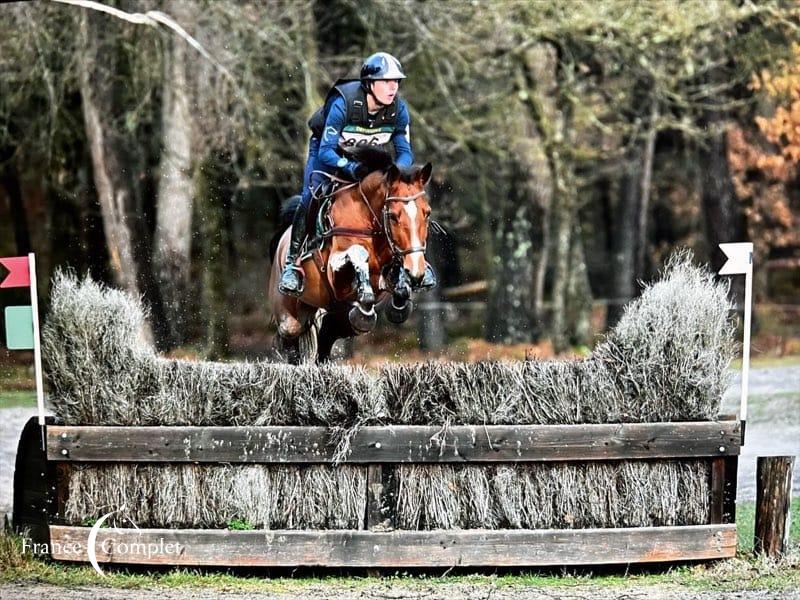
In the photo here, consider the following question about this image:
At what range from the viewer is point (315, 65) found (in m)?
19.1

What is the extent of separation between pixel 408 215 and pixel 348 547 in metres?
2.44

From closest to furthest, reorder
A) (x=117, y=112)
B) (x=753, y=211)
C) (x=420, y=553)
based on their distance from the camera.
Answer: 1. (x=420, y=553)
2. (x=117, y=112)
3. (x=753, y=211)

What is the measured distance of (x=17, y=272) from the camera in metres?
8.09

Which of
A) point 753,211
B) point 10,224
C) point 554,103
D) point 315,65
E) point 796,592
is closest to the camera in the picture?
point 796,592

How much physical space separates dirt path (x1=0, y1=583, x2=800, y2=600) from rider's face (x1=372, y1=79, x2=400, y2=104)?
11.8 feet

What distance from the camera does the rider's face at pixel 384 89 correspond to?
914cm

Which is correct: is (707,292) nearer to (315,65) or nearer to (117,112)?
(315,65)

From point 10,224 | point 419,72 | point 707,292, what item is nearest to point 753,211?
point 419,72

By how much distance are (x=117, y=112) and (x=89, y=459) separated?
13.6 m

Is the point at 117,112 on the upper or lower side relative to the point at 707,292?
upper

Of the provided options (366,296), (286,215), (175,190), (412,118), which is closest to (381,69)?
(366,296)

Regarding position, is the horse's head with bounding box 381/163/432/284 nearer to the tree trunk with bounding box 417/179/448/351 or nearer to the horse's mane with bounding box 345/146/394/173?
the horse's mane with bounding box 345/146/394/173

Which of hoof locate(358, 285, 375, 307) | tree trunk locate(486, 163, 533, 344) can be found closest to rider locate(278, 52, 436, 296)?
hoof locate(358, 285, 375, 307)

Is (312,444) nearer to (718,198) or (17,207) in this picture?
(17,207)
